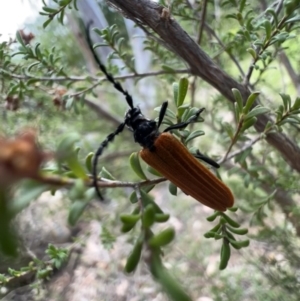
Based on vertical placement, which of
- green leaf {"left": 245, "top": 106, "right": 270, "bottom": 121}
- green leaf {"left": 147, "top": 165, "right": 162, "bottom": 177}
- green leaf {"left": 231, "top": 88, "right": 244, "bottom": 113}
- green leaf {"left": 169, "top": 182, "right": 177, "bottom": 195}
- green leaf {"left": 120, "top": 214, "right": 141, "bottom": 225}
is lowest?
green leaf {"left": 120, "top": 214, "right": 141, "bottom": 225}

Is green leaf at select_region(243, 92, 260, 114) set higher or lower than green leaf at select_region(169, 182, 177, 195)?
higher

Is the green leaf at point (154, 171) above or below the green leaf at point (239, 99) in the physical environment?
below

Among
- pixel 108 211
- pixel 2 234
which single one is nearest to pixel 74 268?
pixel 108 211

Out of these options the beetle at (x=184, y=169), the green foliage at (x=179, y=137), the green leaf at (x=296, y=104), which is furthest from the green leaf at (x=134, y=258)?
the green leaf at (x=296, y=104)

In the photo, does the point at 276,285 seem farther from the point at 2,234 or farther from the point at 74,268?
the point at 2,234

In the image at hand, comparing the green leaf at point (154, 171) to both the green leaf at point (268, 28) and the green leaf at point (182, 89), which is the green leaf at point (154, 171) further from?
the green leaf at point (268, 28)

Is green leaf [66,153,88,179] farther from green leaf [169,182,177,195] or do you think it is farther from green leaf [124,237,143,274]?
green leaf [169,182,177,195]

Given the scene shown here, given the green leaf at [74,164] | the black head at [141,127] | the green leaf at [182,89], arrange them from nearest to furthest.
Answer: the green leaf at [74,164] < the green leaf at [182,89] < the black head at [141,127]

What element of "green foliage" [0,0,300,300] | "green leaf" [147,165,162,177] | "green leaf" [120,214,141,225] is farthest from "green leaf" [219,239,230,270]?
"green leaf" [120,214,141,225]

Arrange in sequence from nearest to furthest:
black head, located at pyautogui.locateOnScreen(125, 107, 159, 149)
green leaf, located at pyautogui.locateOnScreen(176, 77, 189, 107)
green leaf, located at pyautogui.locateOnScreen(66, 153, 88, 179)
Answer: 1. green leaf, located at pyautogui.locateOnScreen(66, 153, 88, 179)
2. green leaf, located at pyautogui.locateOnScreen(176, 77, 189, 107)
3. black head, located at pyautogui.locateOnScreen(125, 107, 159, 149)

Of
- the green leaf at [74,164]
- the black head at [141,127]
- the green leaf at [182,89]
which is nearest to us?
the green leaf at [74,164]
